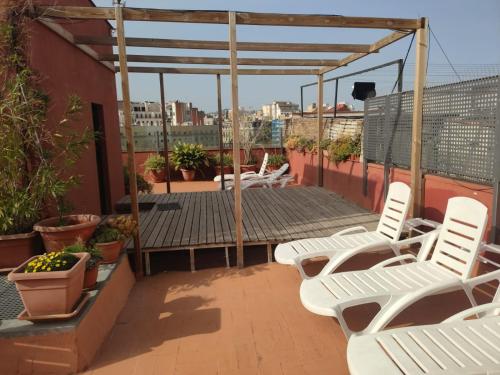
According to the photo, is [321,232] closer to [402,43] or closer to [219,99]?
[402,43]

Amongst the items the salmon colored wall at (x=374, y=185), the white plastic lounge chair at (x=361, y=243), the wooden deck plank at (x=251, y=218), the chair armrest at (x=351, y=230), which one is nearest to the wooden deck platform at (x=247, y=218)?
the wooden deck plank at (x=251, y=218)

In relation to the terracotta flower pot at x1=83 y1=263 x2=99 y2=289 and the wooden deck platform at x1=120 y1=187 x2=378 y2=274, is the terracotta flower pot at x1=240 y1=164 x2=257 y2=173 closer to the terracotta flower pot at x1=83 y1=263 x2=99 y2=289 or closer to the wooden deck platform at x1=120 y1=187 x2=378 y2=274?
the wooden deck platform at x1=120 y1=187 x2=378 y2=274

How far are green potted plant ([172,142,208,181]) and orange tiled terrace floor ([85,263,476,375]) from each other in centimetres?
726

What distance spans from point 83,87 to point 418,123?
4549 mm

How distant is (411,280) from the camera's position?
2.75 meters

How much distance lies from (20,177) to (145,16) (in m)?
1.96

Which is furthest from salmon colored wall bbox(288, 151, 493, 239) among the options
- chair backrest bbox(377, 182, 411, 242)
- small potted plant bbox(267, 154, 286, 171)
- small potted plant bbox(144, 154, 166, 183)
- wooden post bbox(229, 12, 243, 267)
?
small potted plant bbox(144, 154, 166, 183)

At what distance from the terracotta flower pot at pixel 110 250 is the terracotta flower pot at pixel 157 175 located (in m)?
7.52

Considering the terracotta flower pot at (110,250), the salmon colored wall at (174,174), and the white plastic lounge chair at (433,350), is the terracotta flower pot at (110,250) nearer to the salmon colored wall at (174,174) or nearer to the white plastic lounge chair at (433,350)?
the white plastic lounge chair at (433,350)

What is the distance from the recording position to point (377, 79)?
648cm

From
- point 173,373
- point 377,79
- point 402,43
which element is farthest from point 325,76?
point 173,373

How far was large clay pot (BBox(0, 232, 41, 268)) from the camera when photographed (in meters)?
3.23

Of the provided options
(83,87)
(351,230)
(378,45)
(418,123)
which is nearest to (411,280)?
(351,230)

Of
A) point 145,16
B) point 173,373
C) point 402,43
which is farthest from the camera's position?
point 402,43
